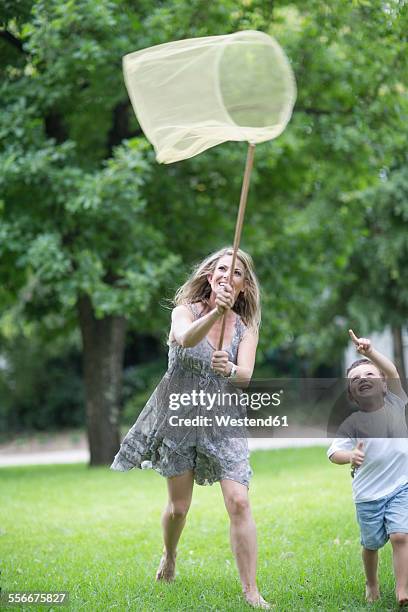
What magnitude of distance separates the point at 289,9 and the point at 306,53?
2.33 feet

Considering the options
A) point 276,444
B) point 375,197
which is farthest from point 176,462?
point 276,444

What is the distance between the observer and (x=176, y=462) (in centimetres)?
496

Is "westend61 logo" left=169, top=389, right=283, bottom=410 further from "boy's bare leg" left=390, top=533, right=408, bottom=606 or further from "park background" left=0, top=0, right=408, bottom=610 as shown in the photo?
"park background" left=0, top=0, right=408, bottom=610

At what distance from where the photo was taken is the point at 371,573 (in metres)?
4.78

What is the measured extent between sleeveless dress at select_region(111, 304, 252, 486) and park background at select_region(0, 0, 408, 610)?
7.73 ft

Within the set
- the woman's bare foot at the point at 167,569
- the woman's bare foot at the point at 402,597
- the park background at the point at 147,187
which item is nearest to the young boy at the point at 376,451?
the woman's bare foot at the point at 402,597

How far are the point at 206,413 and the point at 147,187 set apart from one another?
333 inches

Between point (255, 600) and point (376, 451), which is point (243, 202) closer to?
point (376, 451)

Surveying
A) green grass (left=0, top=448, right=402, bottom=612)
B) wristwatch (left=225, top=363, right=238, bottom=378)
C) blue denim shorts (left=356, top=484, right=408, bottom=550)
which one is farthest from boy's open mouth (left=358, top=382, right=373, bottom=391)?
green grass (left=0, top=448, right=402, bottom=612)

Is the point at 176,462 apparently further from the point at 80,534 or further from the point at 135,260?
the point at 135,260

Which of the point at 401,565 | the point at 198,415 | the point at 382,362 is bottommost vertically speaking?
the point at 401,565

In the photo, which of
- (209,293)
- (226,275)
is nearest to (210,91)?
(226,275)

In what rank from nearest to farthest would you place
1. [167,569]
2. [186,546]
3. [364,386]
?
[364,386] → [167,569] → [186,546]

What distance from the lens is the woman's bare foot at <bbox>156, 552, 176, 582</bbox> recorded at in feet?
17.4
